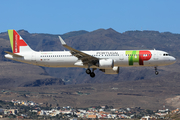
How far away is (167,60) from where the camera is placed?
3132 inches

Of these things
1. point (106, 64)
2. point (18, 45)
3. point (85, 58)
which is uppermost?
point (18, 45)

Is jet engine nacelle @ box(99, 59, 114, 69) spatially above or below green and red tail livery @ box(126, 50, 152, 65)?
below

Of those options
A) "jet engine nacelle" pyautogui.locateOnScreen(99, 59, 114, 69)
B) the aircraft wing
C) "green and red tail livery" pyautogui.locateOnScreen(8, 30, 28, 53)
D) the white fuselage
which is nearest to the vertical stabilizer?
"green and red tail livery" pyautogui.locateOnScreen(8, 30, 28, 53)

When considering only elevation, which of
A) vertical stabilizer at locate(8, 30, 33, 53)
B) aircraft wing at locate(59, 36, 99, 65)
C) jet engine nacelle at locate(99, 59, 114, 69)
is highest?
vertical stabilizer at locate(8, 30, 33, 53)

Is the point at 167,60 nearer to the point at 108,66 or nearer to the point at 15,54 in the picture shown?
the point at 108,66

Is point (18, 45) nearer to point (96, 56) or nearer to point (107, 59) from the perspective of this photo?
point (96, 56)

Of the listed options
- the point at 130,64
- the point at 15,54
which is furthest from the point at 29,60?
the point at 130,64

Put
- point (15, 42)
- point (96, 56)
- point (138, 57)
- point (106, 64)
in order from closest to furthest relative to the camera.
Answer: point (106, 64), point (138, 57), point (96, 56), point (15, 42)

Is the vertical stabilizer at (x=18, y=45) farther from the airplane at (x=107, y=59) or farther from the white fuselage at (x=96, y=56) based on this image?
the airplane at (x=107, y=59)

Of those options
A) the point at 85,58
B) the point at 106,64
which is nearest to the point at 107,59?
the point at 106,64

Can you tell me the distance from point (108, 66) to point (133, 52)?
6.58 metres

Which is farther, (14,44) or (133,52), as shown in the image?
(14,44)

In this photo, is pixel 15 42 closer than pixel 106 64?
No

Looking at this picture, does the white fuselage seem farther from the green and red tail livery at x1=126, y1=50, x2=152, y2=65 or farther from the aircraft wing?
the aircraft wing
